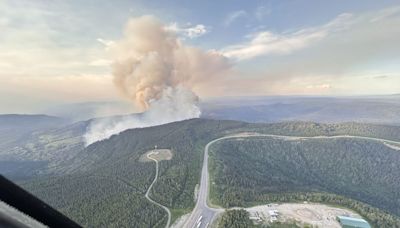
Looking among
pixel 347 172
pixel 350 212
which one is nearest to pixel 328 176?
pixel 347 172

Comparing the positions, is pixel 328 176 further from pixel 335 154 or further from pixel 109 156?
pixel 109 156

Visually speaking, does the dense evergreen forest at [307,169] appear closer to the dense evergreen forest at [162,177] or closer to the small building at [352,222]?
the dense evergreen forest at [162,177]

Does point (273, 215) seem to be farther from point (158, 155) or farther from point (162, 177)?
point (158, 155)

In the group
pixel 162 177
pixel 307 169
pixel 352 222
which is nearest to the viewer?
pixel 352 222

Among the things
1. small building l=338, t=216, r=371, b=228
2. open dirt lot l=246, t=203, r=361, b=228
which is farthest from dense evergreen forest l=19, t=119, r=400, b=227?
small building l=338, t=216, r=371, b=228

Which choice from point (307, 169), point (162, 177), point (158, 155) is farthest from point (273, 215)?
point (307, 169)

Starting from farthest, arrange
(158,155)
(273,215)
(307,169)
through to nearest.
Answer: (307,169), (158,155), (273,215)

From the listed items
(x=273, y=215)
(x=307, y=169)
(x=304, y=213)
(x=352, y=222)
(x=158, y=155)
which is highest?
(x=158, y=155)
